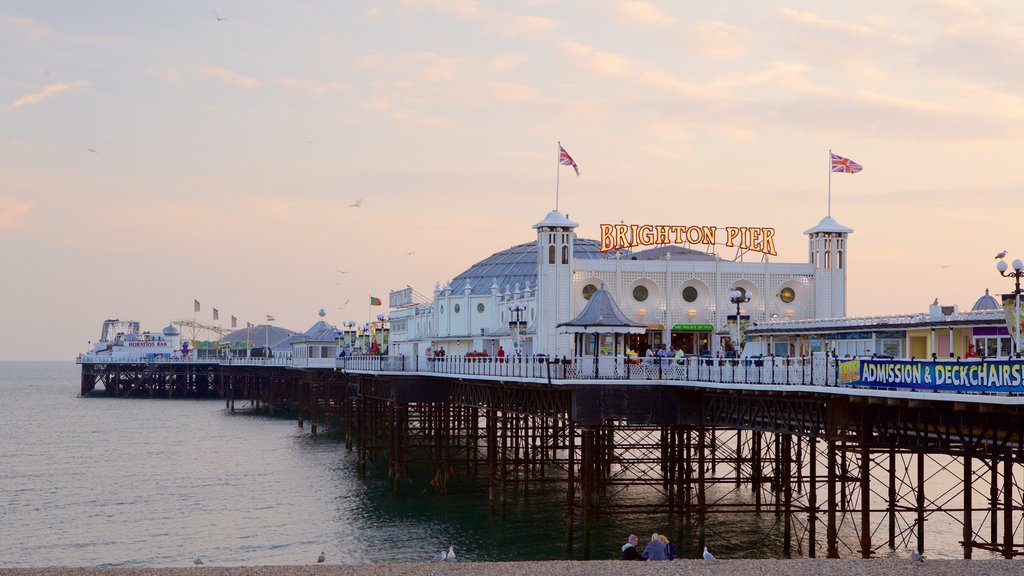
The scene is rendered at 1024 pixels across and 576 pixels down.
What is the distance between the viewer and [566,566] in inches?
980

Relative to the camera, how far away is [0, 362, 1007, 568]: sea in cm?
3875

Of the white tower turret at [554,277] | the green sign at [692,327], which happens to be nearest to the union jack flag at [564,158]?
the white tower turret at [554,277]

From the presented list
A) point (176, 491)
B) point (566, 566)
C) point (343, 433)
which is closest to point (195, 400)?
point (343, 433)

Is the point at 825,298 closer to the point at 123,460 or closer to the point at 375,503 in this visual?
the point at 375,503

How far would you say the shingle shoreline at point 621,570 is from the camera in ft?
78.8

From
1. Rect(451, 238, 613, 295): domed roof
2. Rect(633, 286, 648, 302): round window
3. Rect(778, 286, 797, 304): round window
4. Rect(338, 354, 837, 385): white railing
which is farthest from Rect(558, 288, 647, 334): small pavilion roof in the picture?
Rect(451, 238, 613, 295): domed roof

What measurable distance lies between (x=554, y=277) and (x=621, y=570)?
31197mm

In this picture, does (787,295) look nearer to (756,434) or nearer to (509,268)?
(756,434)

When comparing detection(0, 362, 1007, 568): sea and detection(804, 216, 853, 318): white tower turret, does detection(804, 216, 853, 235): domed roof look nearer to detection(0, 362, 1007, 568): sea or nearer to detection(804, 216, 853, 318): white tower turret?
detection(804, 216, 853, 318): white tower turret

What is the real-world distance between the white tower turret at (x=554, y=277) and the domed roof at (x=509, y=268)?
22347mm

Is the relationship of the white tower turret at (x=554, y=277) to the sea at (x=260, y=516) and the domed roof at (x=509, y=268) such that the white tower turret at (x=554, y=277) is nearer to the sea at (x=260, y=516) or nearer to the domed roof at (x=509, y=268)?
the sea at (x=260, y=516)

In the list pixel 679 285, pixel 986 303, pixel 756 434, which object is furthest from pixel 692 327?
pixel 986 303

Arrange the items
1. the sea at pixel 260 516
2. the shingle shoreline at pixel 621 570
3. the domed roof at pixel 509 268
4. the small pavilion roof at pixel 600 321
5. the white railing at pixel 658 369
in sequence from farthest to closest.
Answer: the domed roof at pixel 509 268 → the small pavilion roof at pixel 600 321 → the sea at pixel 260 516 → the white railing at pixel 658 369 → the shingle shoreline at pixel 621 570

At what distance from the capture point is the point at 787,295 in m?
56.9
